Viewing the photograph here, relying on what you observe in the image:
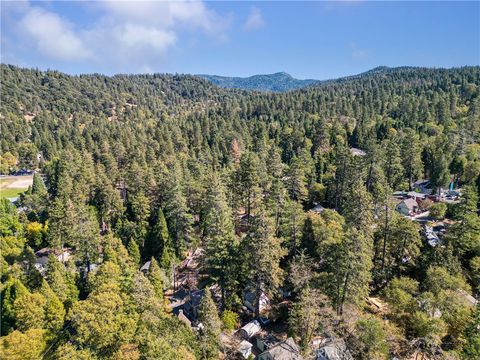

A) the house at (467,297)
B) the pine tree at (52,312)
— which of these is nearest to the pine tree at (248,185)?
the pine tree at (52,312)

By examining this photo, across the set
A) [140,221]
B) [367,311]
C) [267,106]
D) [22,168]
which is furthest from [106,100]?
[367,311]

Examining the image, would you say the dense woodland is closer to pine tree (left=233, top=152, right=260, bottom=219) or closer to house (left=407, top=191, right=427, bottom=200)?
pine tree (left=233, top=152, right=260, bottom=219)

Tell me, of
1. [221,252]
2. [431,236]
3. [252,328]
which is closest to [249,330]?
[252,328]

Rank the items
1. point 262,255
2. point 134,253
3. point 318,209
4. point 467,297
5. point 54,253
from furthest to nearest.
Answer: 1. point 318,209
2. point 54,253
3. point 134,253
4. point 467,297
5. point 262,255

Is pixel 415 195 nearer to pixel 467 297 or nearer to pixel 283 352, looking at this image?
pixel 467 297

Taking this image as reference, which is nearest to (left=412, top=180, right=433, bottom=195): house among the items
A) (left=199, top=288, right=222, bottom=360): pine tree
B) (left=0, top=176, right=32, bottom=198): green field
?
(left=199, top=288, right=222, bottom=360): pine tree

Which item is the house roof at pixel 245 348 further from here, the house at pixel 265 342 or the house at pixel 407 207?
the house at pixel 407 207

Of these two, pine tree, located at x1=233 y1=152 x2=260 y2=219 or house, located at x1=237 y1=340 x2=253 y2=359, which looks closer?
house, located at x1=237 y1=340 x2=253 y2=359
